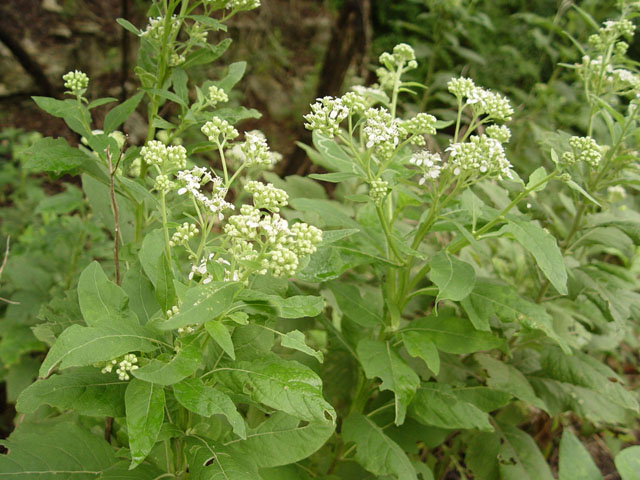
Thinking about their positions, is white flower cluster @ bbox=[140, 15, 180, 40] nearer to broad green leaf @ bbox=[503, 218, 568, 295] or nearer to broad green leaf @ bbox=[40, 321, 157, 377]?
broad green leaf @ bbox=[40, 321, 157, 377]

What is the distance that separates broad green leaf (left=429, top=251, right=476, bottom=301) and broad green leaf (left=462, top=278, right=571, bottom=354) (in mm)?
160

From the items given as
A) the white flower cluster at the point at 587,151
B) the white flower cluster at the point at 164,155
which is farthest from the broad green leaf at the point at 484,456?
the white flower cluster at the point at 164,155

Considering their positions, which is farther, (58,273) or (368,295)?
(58,273)

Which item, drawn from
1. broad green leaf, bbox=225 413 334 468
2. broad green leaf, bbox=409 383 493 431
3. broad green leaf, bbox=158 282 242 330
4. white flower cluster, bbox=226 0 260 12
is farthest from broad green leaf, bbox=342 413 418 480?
white flower cluster, bbox=226 0 260 12

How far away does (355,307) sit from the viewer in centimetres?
209

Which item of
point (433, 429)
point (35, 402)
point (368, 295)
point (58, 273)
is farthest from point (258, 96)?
point (35, 402)

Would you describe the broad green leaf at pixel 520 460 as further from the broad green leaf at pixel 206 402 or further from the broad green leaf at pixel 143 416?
the broad green leaf at pixel 143 416

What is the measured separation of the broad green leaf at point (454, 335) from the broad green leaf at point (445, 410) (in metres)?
0.19

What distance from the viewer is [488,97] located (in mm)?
1863

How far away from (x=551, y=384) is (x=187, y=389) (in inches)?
77.5

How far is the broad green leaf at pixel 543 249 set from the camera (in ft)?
5.36

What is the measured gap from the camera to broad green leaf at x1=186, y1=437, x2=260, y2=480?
1.38m

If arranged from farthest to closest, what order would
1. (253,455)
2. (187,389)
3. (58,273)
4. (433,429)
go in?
1. (58,273)
2. (433,429)
3. (253,455)
4. (187,389)

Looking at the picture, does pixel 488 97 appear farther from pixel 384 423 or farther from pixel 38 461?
pixel 38 461
